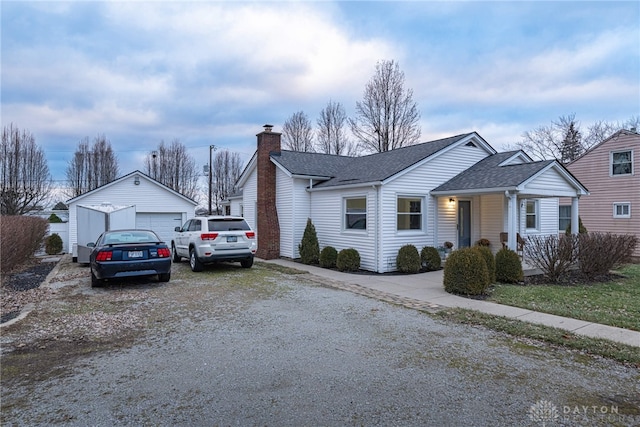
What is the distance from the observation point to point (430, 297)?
28.7ft

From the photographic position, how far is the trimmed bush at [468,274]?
880cm

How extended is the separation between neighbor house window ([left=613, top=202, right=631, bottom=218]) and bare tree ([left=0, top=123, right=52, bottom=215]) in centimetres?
3470

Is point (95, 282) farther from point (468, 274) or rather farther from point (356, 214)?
point (468, 274)

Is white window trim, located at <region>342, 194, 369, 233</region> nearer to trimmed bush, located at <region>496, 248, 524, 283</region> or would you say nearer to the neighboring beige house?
trimmed bush, located at <region>496, 248, 524, 283</region>

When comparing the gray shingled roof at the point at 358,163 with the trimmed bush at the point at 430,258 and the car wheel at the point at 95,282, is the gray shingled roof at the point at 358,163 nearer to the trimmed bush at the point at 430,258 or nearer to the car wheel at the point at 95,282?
the trimmed bush at the point at 430,258

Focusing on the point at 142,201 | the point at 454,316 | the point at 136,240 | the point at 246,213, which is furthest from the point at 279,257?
the point at 454,316

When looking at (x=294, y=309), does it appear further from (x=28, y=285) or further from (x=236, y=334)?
(x=28, y=285)

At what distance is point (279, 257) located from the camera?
1692 cm

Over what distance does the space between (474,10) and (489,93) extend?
967 centimetres

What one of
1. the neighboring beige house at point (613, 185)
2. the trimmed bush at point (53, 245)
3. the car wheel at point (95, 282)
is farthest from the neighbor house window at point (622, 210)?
the trimmed bush at point (53, 245)

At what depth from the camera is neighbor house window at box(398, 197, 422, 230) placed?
44.5 ft

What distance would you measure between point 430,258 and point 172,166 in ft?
113

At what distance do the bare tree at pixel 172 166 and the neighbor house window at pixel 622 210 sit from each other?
36.0 meters

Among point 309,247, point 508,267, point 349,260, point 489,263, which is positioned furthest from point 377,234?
point 508,267
